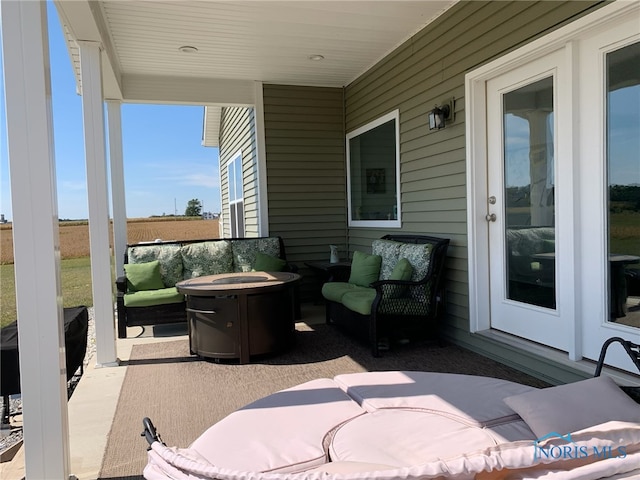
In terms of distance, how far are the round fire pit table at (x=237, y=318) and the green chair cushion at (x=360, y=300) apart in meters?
0.54

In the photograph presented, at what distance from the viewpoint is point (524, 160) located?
3453mm

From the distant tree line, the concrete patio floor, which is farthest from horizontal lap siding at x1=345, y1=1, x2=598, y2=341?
the concrete patio floor

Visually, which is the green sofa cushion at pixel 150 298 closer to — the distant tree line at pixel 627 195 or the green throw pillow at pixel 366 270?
the green throw pillow at pixel 366 270

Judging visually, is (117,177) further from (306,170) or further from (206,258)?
(306,170)

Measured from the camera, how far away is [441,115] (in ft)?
13.6

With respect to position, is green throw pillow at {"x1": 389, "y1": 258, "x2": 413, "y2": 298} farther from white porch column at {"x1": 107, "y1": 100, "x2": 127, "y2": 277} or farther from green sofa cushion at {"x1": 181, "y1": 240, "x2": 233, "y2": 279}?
white porch column at {"x1": 107, "y1": 100, "x2": 127, "y2": 277}

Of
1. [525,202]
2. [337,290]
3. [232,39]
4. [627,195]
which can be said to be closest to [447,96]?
[525,202]

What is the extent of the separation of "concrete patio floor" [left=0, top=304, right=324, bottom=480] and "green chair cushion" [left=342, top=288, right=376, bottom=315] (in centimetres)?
189

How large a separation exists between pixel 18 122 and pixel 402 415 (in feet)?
6.08

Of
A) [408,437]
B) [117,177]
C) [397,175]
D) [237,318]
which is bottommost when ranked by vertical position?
[237,318]

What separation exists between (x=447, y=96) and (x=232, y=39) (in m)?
2.16

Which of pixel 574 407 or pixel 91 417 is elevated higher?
pixel 574 407

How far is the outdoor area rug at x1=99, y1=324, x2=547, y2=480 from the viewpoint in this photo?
8.44ft

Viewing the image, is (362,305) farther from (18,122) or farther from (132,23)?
(132,23)
